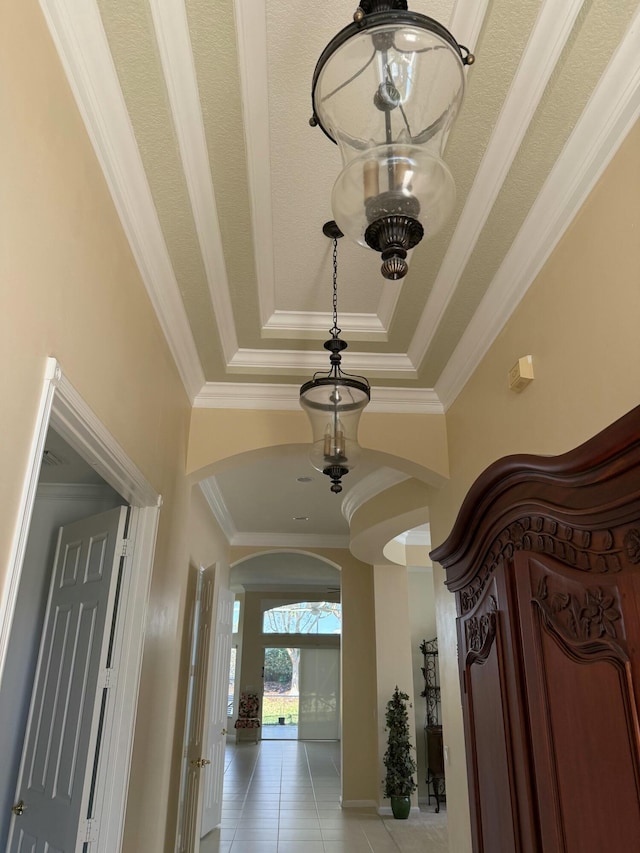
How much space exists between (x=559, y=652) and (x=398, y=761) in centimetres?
622

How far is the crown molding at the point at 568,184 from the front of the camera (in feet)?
5.22

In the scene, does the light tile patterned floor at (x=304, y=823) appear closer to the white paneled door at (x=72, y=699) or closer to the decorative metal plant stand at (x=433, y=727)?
the decorative metal plant stand at (x=433, y=727)

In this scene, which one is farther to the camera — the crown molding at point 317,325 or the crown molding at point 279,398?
the crown molding at point 279,398

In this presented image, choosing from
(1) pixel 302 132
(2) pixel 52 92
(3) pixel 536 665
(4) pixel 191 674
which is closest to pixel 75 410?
(2) pixel 52 92

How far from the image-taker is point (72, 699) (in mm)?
2623

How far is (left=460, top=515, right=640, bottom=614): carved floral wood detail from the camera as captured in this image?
1210mm

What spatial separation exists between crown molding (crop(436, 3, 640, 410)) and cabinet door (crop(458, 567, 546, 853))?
1247 mm

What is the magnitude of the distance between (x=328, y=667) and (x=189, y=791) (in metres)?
11.2

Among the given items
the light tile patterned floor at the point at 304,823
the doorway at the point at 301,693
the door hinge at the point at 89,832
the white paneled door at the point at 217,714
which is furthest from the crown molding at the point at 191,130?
the doorway at the point at 301,693

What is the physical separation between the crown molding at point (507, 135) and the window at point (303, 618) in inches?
518

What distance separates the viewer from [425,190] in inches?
40.8

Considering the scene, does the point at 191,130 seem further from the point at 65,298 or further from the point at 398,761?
the point at 398,761

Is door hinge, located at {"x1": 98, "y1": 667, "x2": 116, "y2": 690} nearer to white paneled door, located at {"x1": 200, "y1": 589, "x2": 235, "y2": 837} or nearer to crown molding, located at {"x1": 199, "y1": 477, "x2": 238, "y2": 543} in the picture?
crown molding, located at {"x1": 199, "y1": 477, "x2": 238, "y2": 543}

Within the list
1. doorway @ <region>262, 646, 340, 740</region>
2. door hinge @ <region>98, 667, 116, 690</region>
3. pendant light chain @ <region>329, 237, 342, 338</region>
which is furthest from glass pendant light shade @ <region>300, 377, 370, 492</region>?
doorway @ <region>262, 646, 340, 740</region>
